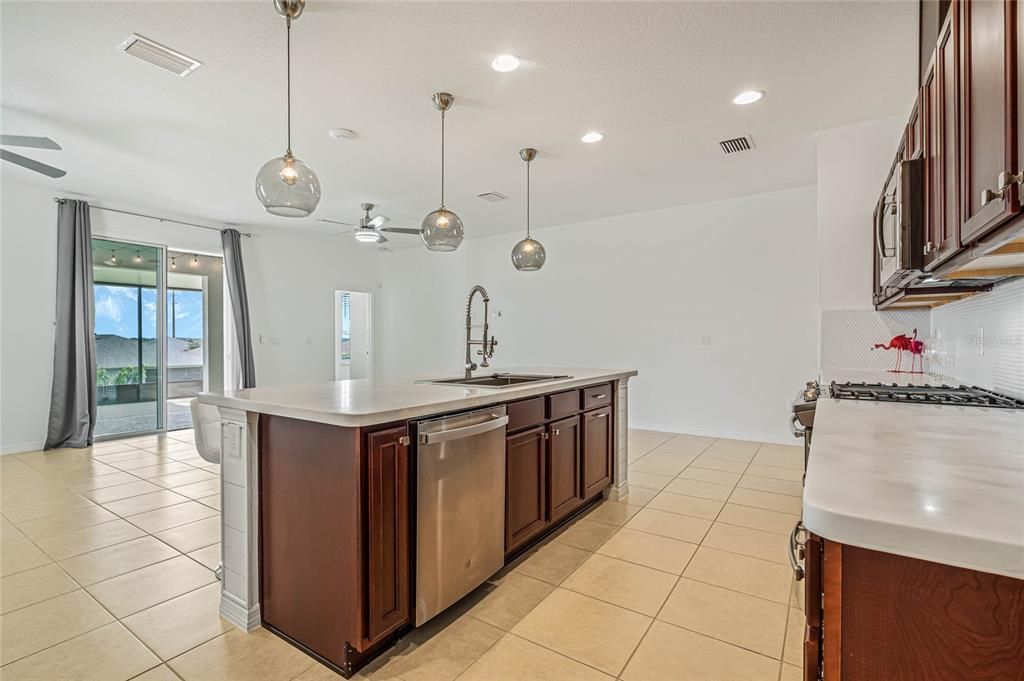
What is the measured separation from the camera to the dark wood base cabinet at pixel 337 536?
1.70 m

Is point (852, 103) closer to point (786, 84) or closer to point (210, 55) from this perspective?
point (786, 84)

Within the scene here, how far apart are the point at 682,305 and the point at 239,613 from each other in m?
5.22

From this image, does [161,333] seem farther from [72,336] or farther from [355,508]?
[355,508]

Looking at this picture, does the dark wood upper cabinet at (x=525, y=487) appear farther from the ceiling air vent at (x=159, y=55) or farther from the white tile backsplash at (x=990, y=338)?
the ceiling air vent at (x=159, y=55)

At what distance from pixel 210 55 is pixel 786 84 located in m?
3.39

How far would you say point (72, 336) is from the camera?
5.18 metres

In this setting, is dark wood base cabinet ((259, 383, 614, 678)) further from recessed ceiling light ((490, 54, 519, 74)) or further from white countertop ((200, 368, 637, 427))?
recessed ceiling light ((490, 54, 519, 74))

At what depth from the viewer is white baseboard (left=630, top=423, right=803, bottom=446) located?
5.15 m

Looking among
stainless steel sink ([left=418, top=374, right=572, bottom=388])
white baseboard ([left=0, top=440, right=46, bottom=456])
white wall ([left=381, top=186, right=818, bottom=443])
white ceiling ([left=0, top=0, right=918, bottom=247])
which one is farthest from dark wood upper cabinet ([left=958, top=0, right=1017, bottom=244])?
white baseboard ([left=0, top=440, right=46, bottom=456])

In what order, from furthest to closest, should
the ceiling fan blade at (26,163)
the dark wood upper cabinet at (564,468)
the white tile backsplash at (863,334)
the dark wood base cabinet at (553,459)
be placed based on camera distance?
the white tile backsplash at (863,334)
the ceiling fan blade at (26,163)
the dark wood upper cabinet at (564,468)
the dark wood base cabinet at (553,459)

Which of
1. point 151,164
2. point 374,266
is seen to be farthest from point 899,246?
point 374,266

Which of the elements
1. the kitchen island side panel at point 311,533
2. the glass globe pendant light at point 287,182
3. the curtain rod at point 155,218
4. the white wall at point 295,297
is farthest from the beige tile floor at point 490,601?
the white wall at point 295,297

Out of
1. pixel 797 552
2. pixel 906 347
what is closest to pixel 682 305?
pixel 906 347

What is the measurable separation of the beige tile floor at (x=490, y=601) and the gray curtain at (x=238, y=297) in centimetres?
299
